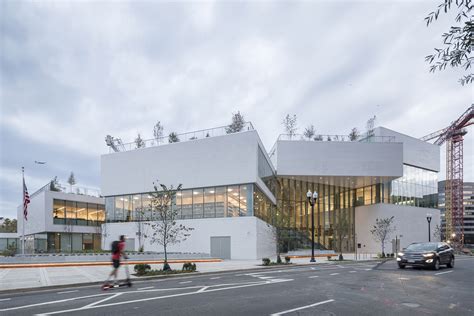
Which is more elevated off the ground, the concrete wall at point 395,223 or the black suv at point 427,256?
the black suv at point 427,256

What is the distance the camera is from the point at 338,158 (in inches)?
1940

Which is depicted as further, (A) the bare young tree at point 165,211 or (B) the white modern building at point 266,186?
(B) the white modern building at point 266,186

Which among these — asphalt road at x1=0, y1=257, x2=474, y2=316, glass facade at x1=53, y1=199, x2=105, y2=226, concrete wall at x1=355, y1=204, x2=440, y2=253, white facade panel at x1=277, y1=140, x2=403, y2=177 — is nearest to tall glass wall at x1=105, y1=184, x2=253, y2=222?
white facade panel at x1=277, y1=140, x2=403, y2=177

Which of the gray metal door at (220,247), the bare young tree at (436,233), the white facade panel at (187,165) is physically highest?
the white facade panel at (187,165)

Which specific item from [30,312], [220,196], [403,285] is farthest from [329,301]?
[220,196]

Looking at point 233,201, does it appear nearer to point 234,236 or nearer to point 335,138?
point 234,236

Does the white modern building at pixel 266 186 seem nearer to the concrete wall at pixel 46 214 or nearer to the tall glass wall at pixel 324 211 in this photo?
the tall glass wall at pixel 324 211

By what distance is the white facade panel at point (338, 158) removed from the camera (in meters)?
48.7

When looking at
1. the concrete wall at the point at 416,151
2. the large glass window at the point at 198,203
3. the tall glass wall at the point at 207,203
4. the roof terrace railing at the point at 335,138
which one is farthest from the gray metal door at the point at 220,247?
the concrete wall at the point at 416,151

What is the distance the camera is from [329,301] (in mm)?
10242

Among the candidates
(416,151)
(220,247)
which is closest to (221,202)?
(220,247)

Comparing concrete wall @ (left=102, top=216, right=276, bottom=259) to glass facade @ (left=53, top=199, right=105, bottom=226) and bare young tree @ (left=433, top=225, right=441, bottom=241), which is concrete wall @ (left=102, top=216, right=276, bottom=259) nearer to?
glass facade @ (left=53, top=199, right=105, bottom=226)

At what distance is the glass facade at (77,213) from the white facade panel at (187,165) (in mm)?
13603

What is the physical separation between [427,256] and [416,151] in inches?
1798
